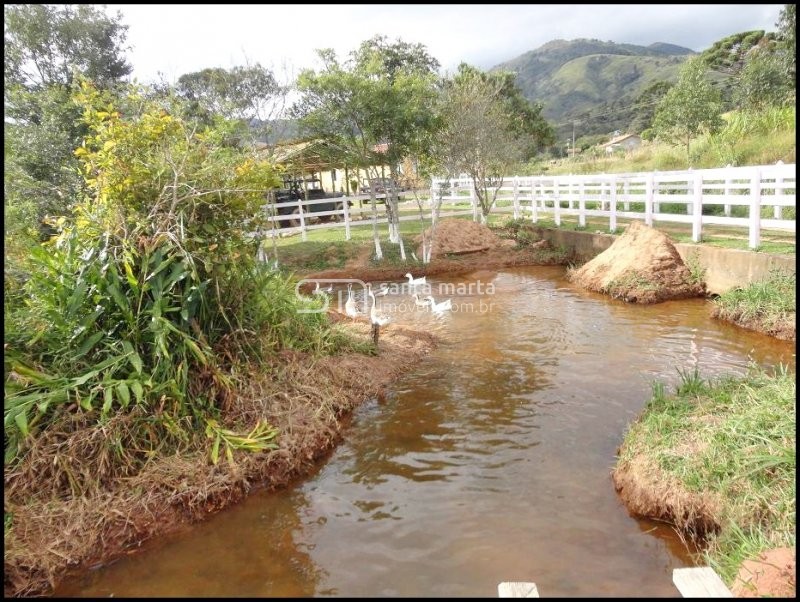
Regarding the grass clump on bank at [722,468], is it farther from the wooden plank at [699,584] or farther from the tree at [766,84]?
the tree at [766,84]

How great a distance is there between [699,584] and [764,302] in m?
6.77

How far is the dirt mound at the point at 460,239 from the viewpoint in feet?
48.1

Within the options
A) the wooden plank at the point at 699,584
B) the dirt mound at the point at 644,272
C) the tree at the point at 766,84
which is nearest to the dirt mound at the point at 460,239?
the dirt mound at the point at 644,272

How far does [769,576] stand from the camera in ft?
8.21

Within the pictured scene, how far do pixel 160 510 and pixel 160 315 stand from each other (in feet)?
4.96

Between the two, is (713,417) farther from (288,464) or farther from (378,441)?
(288,464)

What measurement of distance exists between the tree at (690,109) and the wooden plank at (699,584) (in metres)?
19.1

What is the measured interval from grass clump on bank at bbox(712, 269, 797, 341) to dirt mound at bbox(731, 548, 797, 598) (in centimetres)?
517

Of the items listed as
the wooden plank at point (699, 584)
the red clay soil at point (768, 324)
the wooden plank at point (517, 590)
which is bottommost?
the red clay soil at point (768, 324)

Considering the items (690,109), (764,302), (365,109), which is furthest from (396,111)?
(690,109)

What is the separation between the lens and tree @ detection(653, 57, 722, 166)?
19.1 m

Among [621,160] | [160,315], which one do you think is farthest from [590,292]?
[621,160]

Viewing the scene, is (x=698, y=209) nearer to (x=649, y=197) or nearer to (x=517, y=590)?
(x=649, y=197)

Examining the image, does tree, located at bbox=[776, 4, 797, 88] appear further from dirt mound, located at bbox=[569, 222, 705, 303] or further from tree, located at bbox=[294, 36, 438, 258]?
tree, located at bbox=[294, 36, 438, 258]
